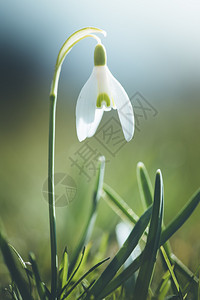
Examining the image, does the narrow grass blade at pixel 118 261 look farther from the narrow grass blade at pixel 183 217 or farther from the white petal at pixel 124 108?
the white petal at pixel 124 108

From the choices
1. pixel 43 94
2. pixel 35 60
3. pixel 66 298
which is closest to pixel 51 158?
pixel 66 298

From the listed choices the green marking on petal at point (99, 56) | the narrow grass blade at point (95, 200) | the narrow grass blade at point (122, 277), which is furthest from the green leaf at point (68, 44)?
the narrow grass blade at point (122, 277)

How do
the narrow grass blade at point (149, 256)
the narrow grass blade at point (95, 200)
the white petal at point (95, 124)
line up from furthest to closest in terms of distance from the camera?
the narrow grass blade at point (95, 200) → the white petal at point (95, 124) → the narrow grass blade at point (149, 256)

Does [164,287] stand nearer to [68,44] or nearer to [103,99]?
[103,99]

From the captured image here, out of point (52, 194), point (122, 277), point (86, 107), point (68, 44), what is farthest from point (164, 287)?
point (68, 44)

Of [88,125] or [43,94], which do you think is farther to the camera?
[43,94]

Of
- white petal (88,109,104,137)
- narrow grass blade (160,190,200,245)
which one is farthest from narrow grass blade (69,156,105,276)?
narrow grass blade (160,190,200,245)

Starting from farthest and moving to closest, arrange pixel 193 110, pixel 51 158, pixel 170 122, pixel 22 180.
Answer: pixel 193 110
pixel 170 122
pixel 22 180
pixel 51 158

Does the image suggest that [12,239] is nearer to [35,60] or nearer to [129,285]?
[129,285]
